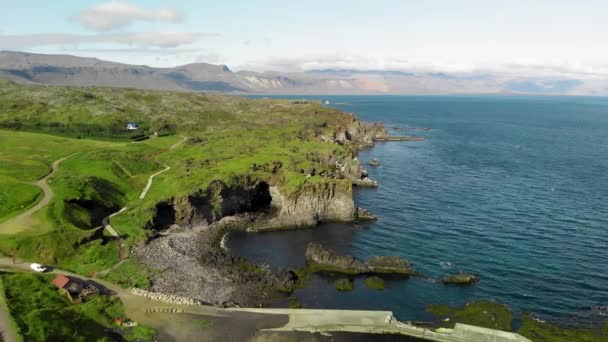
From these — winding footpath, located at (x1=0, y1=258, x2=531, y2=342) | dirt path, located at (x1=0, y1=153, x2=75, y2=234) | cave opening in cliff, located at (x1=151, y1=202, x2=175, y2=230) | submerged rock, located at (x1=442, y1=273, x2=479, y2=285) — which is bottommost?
winding footpath, located at (x1=0, y1=258, x2=531, y2=342)

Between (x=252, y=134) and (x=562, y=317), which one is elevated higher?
(x=252, y=134)

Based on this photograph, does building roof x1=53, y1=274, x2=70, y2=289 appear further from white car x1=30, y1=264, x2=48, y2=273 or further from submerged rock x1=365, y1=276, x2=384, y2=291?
submerged rock x1=365, y1=276, x2=384, y2=291

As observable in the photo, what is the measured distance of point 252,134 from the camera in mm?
152875

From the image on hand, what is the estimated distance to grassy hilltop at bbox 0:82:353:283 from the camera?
72.2m

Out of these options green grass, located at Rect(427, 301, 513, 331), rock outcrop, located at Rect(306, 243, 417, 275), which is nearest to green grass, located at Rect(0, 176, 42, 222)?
rock outcrop, located at Rect(306, 243, 417, 275)

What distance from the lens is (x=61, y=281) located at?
59875 mm

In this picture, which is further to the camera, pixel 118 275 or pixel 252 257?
pixel 252 257

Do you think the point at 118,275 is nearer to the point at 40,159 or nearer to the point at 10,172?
the point at 10,172

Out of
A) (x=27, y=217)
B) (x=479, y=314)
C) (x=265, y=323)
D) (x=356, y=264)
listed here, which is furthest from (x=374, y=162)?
(x=27, y=217)

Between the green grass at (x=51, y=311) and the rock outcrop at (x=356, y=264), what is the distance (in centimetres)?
3241

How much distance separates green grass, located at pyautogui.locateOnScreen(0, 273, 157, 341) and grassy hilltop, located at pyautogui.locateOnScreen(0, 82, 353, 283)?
28.0ft

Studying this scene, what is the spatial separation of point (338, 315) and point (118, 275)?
33.4 m

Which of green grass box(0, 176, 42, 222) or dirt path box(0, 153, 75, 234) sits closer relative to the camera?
dirt path box(0, 153, 75, 234)

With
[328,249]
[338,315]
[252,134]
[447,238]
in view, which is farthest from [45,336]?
[252,134]
